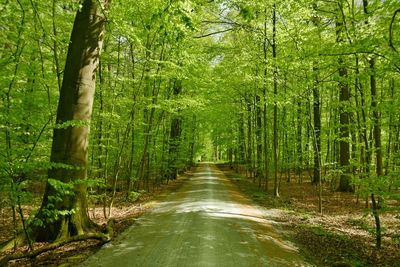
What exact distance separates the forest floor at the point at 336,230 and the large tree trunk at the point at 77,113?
17.9 ft

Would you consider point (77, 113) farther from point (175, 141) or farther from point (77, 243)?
point (175, 141)

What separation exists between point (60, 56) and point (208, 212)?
864 cm

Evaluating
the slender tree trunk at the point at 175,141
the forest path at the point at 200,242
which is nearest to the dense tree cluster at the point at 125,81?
the slender tree trunk at the point at 175,141

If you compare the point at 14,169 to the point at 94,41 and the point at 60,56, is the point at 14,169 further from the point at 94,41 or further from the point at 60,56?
the point at 60,56

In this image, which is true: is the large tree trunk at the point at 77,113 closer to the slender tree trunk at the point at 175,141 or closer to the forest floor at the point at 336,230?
the forest floor at the point at 336,230

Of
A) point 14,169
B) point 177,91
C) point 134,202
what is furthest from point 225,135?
point 14,169

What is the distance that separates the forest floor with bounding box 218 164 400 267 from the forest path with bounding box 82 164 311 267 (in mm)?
637

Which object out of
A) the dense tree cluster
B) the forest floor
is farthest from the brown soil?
the forest floor

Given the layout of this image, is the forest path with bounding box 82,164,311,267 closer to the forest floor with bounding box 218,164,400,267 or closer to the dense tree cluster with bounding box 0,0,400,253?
the forest floor with bounding box 218,164,400,267

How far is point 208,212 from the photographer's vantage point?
11.9 m

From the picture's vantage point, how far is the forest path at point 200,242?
6.64 meters

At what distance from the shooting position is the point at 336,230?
32.4ft

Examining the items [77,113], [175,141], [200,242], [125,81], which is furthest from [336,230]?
[175,141]

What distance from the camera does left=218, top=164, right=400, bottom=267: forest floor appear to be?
7242mm
